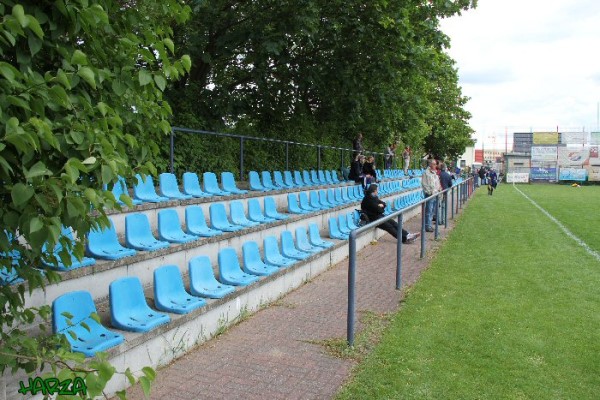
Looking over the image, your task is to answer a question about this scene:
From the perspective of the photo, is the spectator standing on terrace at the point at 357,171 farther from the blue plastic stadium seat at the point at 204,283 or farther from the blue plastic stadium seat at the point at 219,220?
the blue plastic stadium seat at the point at 204,283

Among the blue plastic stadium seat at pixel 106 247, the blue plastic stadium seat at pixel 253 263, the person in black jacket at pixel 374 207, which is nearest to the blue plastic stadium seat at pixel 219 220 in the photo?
the blue plastic stadium seat at pixel 253 263

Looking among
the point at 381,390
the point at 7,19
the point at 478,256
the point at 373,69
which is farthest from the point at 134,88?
the point at 373,69

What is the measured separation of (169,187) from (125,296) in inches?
149

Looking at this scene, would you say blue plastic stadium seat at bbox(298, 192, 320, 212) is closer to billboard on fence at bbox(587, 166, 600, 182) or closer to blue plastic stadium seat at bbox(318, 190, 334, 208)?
blue plastic stadium seat at bbox(318, 190, 334, 208)

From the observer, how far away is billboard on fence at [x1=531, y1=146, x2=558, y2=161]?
75.0 meters

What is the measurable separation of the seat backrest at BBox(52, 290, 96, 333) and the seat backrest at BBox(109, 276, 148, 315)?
1.26 feet

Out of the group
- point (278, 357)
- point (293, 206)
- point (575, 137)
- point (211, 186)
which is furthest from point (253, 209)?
point (575, 137)

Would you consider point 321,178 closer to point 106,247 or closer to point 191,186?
point 191,186

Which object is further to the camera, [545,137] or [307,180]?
[545,137]

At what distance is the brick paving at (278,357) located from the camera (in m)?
4.04

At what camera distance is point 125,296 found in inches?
173

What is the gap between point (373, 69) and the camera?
1398 centimetres

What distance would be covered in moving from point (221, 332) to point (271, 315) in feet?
2.89

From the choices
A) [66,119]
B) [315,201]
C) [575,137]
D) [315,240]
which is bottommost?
[315,240]
